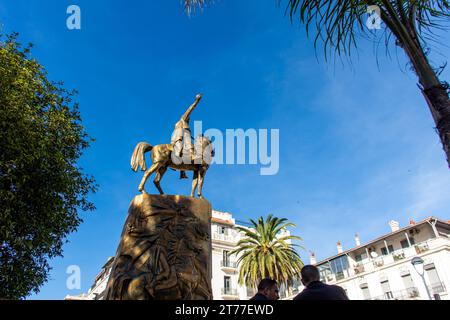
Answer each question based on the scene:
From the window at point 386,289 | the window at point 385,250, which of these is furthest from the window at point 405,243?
the window at point 386,289

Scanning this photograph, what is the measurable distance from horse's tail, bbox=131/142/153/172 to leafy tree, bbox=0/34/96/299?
420 cm

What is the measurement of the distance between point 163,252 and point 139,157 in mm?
3123

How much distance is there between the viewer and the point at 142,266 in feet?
22.4

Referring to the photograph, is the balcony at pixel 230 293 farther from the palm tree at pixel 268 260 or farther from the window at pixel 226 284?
the palm tree at pixel 268 260

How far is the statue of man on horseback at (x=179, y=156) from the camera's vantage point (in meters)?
9.06

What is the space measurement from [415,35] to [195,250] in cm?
591

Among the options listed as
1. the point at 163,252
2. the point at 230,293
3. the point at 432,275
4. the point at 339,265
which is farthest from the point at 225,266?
the point at 163,252

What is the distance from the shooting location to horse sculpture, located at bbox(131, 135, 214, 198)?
9.03 meters

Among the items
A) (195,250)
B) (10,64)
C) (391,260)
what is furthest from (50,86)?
(391,260)

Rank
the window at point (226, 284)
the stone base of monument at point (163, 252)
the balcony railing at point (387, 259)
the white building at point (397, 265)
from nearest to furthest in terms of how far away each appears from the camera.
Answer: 1. the stone base of monument at point (163, 252)
2. the white building at point (397, 265)
3. the balcony railing at point (387, 259)
4. the window at point (226, 284)

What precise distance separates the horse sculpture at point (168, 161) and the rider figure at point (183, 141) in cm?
A: 12
